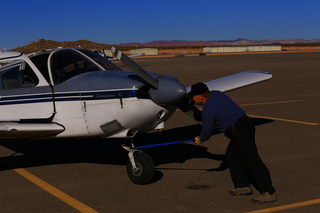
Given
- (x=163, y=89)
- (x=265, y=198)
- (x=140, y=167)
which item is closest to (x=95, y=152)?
(x=140, y=167)

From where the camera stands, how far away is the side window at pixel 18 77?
313 inches

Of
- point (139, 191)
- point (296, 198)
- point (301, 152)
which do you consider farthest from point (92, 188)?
point (301, 152)

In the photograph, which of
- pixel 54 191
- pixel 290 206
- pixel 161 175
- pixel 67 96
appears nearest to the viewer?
pixel 290 206

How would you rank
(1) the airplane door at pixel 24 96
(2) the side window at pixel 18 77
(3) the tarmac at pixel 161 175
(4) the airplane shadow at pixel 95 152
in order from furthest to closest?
(4) the airplane shadow at pixel 95 152
(2) the side window at pixel 18 77
(1) the airplane door at pixel 24 96
(3) the tarmac at pixel 161 175

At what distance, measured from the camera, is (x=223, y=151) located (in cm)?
934

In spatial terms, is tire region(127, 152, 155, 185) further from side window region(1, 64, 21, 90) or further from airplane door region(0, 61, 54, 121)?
side window region(1, 64, 21, 90)

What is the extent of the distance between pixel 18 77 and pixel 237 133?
4290mm

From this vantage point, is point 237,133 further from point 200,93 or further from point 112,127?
point 112,127

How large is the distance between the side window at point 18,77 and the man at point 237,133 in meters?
3.19

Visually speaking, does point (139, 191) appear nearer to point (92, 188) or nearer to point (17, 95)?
point (92, 188)

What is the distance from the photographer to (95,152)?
31.4 ft

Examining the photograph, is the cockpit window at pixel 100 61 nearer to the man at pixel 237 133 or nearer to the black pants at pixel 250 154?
the man at pixel 237 133

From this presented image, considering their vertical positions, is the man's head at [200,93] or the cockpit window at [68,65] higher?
the cockpit window at [68,65]

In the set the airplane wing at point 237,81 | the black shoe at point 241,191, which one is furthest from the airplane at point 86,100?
the airplane wing at point 237,81
